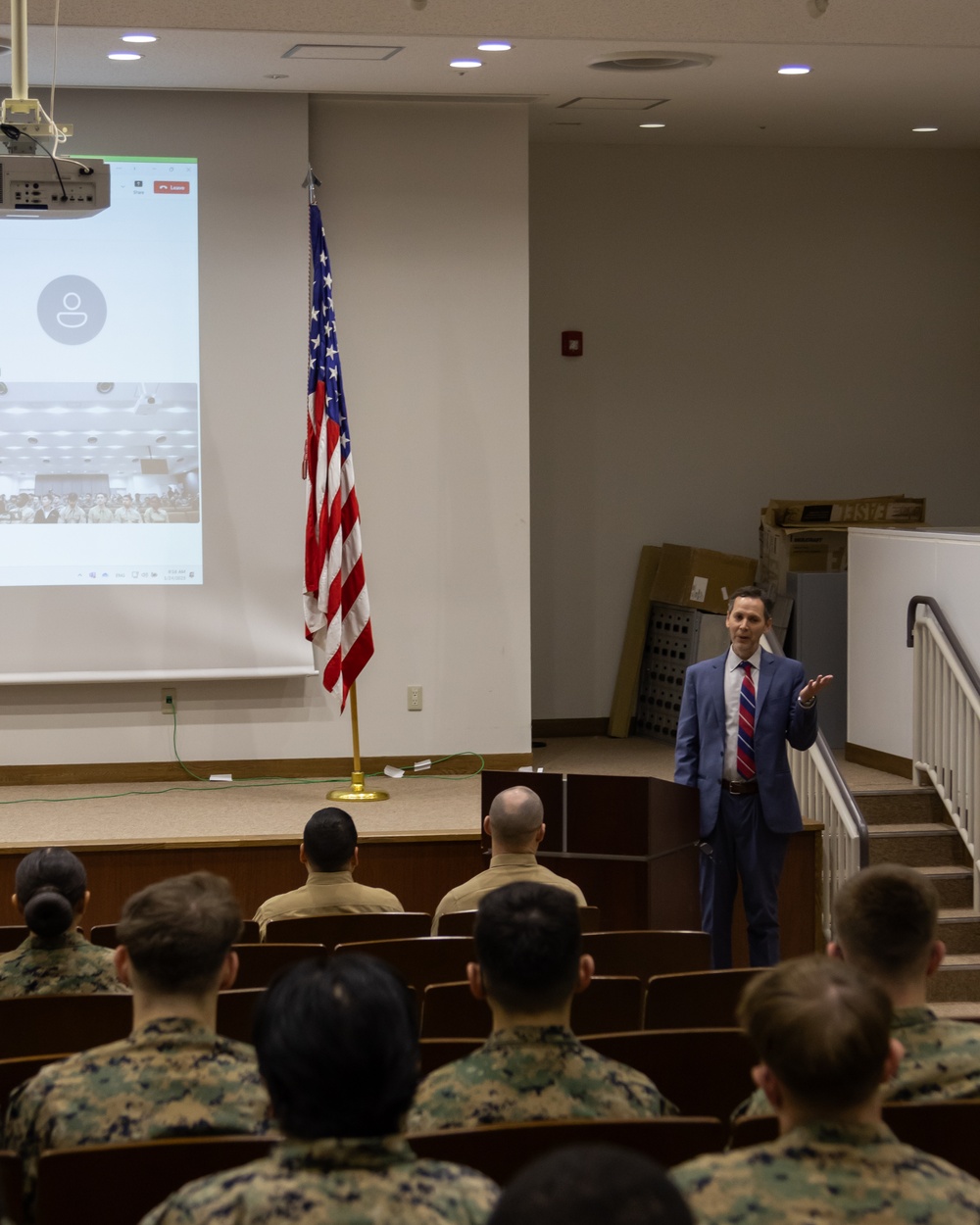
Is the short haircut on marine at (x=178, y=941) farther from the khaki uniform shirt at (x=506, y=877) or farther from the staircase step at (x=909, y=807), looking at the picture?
the staircase step at (x=909, y=807)

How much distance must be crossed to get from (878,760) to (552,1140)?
20.0ft

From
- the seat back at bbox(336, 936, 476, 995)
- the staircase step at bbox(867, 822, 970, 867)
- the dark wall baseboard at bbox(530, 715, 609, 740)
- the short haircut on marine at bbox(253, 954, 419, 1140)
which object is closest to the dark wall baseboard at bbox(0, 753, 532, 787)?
the dark wall baseboard at bbox(530, 715, 609, 740)

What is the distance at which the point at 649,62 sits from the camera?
6973mm

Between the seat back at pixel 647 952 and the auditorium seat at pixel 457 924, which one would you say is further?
the auditorium seat at pixel 457 924

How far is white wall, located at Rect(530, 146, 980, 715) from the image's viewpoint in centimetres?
948

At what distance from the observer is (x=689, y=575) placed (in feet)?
29.8

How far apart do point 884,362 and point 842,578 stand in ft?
6.29

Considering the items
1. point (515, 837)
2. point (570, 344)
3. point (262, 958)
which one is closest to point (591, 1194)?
point (262, 958)

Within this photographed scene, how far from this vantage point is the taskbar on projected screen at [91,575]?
754 centimetres

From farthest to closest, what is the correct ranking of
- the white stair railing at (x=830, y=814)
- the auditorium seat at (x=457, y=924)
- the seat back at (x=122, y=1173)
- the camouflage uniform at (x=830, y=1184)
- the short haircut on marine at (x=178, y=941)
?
the white stair railing at (x=830, y=814) → the auditorium seat at (x=457, y=924) → the short haircut on marine at (x=178, y=941) → the seat back at (x=122, y=1173) → the camouflage uniform at (x=830, y=1184)

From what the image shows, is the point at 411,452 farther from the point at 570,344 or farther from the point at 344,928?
the point at 344,928

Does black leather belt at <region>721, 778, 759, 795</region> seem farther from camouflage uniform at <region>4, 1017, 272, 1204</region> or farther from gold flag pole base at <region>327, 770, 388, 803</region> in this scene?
camouflage uniform at <region>4, 1017, 272, 1204</region>

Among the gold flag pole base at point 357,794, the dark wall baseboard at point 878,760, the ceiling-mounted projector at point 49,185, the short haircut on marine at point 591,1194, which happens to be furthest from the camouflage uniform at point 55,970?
the dark wall baseboard at point 878,760

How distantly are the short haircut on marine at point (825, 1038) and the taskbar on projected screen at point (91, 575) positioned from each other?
6.17 m
